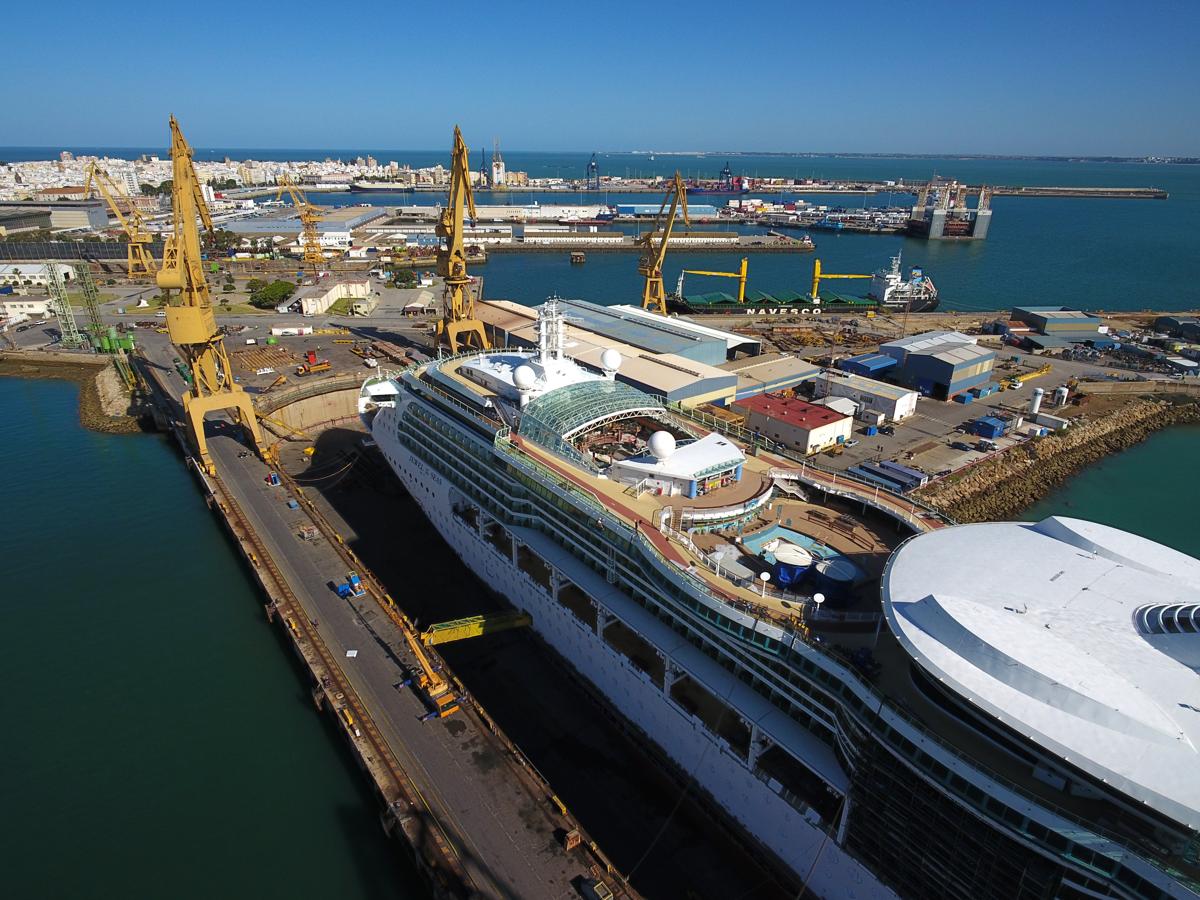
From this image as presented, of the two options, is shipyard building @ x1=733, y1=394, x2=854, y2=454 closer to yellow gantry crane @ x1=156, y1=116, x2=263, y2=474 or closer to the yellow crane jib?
the yellow crane jib

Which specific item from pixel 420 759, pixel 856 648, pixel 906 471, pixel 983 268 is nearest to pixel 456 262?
pixel 906 471

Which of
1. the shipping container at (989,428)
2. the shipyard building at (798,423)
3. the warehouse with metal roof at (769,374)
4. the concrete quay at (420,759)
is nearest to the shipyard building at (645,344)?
the warehouse with metal roof at (769,374)

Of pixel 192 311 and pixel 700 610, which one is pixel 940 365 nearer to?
pixel 700 610

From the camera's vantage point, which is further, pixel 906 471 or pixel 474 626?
pixel 906 471

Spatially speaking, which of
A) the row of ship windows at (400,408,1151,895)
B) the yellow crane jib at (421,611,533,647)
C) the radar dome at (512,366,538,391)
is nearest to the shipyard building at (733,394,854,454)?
the radar dome at (512,366,538,391)

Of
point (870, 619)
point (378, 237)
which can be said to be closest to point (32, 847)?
point (870, 619)

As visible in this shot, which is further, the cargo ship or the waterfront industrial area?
the cargo ship

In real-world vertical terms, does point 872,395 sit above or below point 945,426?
above
